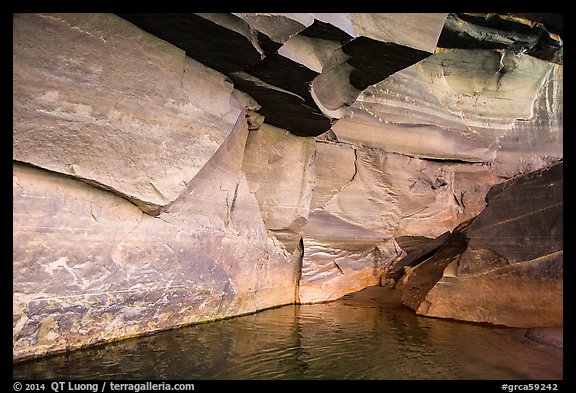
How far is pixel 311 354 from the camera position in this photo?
3889 millimetres

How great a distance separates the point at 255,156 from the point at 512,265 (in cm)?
362

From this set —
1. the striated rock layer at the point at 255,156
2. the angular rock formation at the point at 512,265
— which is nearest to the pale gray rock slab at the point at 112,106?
the striated rock layer at the point at 255,156

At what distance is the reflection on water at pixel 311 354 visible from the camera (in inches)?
127

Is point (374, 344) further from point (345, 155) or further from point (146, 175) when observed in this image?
point (345, 155)

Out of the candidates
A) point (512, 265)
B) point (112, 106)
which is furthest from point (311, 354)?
point (512, 265)

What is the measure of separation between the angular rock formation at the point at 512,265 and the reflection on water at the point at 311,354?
0.34 meters

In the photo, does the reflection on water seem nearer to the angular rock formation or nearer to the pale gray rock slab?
the angular rock formation

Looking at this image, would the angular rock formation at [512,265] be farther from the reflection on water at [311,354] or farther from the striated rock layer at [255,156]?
the reflection on water at [311,354]

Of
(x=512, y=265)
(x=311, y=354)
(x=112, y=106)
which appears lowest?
(x=311, y=354)

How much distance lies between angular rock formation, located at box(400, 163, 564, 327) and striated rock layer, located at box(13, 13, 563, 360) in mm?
35

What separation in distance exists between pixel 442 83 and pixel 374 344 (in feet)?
16.9

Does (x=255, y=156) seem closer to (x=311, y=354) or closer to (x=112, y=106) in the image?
(x=112, y=106)

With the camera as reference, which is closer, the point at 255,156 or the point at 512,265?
the point at 512,265
